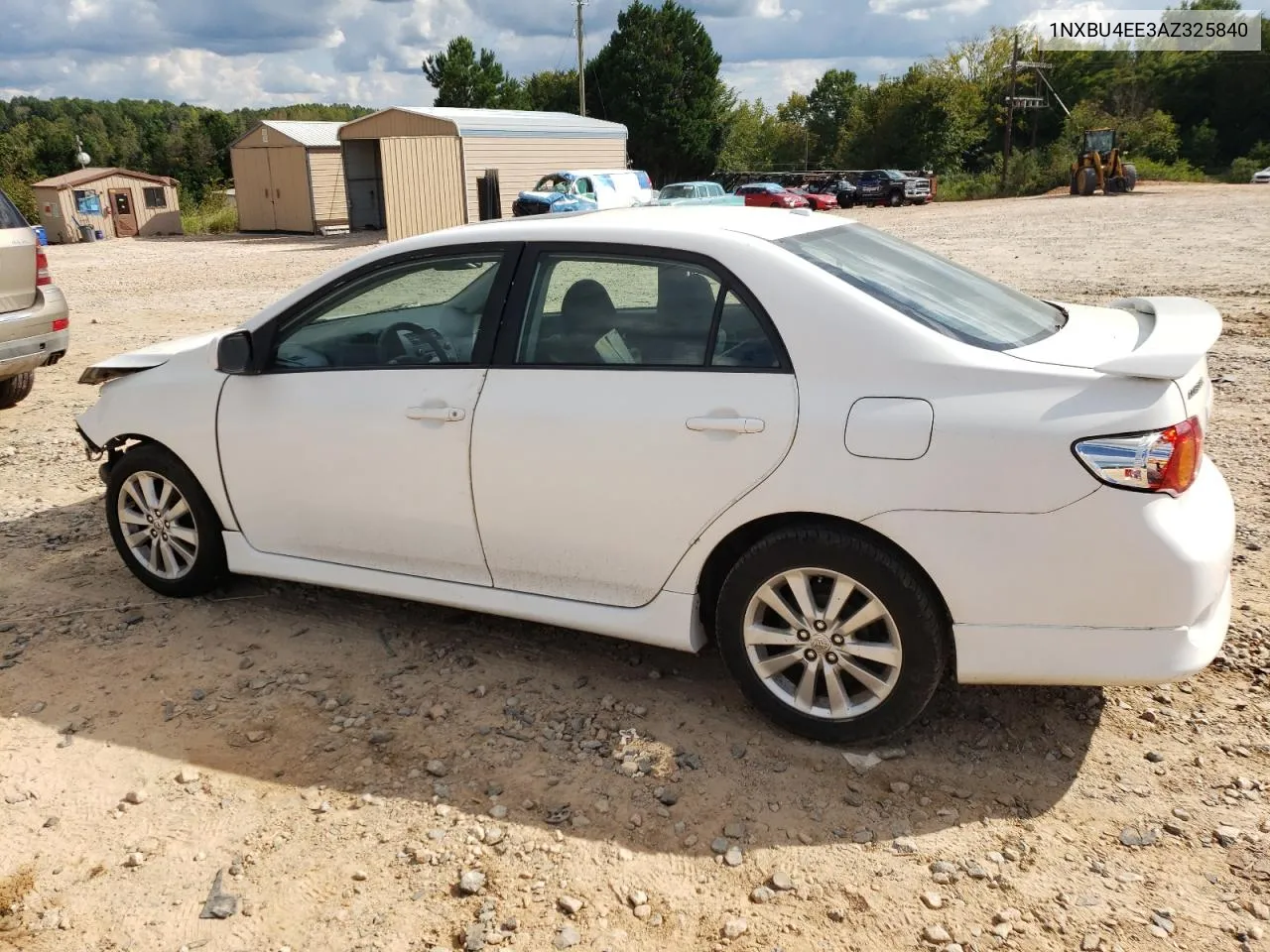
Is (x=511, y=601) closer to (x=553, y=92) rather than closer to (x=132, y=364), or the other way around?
(x=132, y=364)

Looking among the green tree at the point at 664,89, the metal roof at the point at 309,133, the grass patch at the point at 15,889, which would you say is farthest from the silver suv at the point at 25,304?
the green tree at the point at 664,89

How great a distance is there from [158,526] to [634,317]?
97.0 inches

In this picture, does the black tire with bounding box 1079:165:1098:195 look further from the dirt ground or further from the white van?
the dirt ground

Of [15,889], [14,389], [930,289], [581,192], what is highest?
[930,289]

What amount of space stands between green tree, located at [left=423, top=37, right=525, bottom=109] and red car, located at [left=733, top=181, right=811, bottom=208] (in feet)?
95.7

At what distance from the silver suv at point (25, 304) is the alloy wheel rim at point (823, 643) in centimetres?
665

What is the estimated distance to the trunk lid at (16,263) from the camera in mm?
7711

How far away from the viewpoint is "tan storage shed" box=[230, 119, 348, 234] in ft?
113

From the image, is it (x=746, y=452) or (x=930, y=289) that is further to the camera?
(x=930, y=289)

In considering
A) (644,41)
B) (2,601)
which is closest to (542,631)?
(2,601)

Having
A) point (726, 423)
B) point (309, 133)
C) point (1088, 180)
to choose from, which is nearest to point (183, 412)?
point (726, 423)

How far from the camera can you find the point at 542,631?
444cm

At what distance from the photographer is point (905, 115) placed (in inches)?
2393

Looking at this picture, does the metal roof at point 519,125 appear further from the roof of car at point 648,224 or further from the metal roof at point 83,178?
the roof of car at point 648,224
